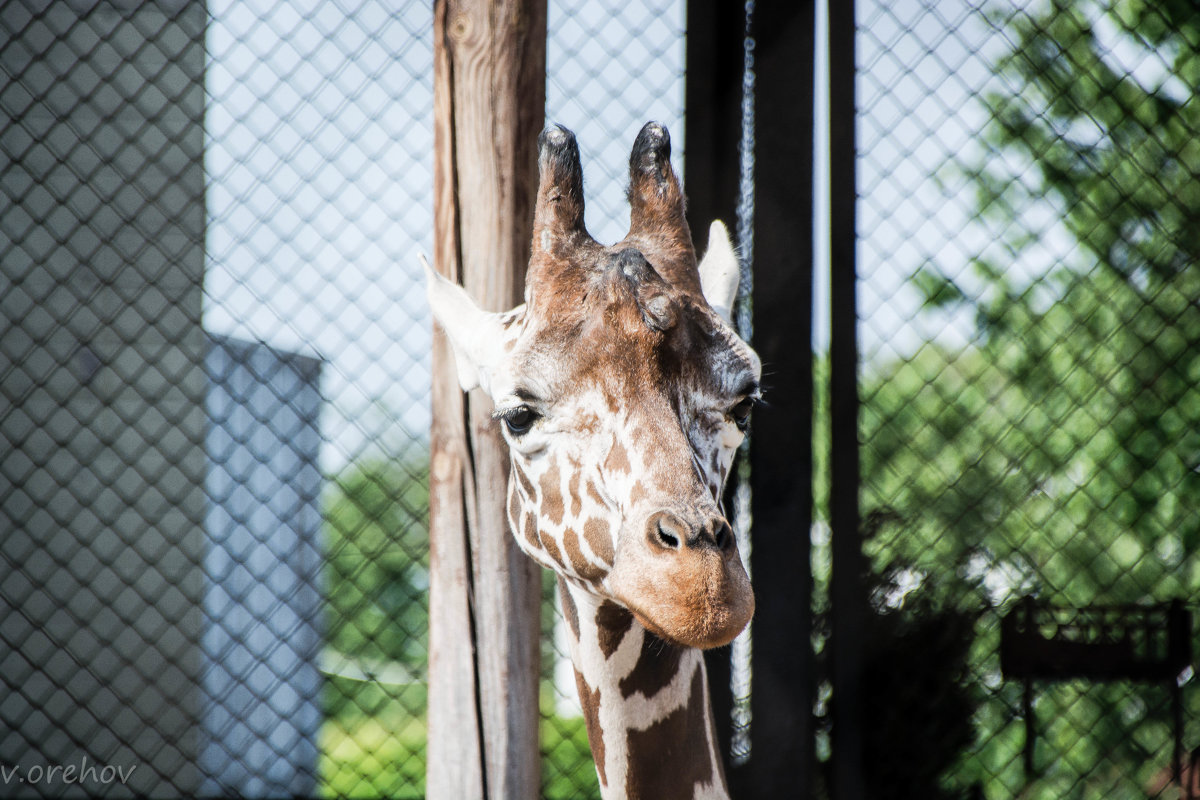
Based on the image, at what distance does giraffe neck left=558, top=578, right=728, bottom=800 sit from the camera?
133 cm

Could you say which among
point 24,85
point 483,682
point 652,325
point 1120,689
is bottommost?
point 1120,689

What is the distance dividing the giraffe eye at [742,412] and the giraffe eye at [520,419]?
0.89 ft

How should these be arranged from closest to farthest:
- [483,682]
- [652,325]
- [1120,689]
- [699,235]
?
[652,325] < [483,682] < [699,235] < [1120,689]

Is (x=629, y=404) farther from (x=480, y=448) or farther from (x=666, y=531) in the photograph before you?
(x=480, y=448)

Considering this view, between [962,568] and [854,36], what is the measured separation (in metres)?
1.38

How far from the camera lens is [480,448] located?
5.30 feet

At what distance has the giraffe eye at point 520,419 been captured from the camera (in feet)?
4.12

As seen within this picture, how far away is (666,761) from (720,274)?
781 mm

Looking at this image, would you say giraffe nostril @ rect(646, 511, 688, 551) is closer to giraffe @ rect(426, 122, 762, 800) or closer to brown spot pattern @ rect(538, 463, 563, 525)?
giraffe @ rect(426, 122, 762, 800)

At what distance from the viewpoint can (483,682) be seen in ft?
5.20

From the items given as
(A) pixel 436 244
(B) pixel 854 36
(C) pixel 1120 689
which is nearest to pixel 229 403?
(A) pixel 436 244

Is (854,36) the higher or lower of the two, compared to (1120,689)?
higher

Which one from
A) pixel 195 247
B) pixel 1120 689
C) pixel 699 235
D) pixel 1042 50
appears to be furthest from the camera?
pixel 1042 50

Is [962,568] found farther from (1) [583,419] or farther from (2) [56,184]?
(2) [56,184]
